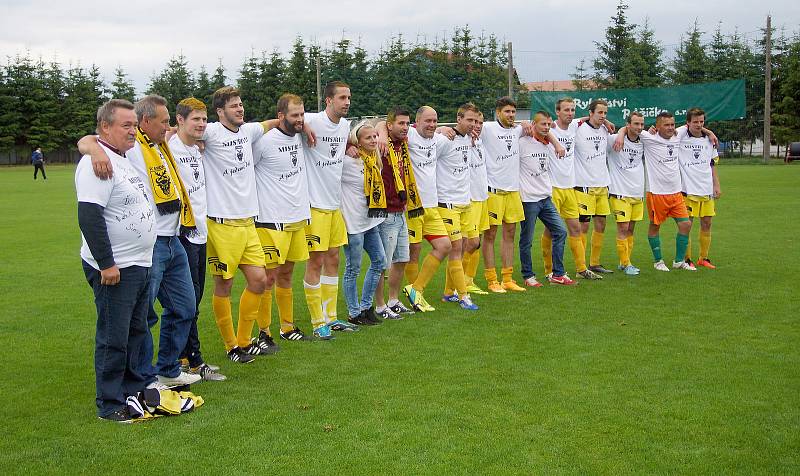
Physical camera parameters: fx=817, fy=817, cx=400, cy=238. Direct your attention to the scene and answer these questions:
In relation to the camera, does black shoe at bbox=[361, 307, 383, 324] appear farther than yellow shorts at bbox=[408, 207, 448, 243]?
No

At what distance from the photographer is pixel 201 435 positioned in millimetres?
5188

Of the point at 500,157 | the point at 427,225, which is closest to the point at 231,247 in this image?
the point at 427,225

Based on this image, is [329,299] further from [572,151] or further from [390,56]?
[390,56]

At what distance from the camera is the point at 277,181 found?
7574 millimetres

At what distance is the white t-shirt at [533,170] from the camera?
10.7 meters

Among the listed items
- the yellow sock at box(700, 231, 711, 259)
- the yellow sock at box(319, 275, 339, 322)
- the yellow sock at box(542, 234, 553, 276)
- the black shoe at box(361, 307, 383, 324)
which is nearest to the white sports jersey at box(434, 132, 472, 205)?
the black shoe at box(361, 307, 383, 324)

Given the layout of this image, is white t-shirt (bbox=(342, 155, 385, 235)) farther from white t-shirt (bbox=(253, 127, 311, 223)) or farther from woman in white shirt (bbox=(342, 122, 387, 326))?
white t-shirt (bbox=(253, 127, 311, 223))

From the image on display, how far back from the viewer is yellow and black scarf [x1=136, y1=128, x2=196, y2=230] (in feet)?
19.4

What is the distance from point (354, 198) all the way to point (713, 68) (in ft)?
113

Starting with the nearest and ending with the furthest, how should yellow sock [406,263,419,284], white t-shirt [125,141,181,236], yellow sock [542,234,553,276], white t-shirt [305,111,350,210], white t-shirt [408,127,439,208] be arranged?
white t-shirt [125,141,181,236]
white t-shirt [305,111,350,210]
white t-shirt [408,127,439,208]
yellow sock [406,263,419,284]
yellow sock [542,234,553,276]

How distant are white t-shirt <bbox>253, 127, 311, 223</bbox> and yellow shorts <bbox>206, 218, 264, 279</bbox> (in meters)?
0.52

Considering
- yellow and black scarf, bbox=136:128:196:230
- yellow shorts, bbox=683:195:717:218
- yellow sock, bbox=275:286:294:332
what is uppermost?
yellow and black scarf, bbox=136:128:196:230

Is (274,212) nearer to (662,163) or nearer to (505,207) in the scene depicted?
(505,207)

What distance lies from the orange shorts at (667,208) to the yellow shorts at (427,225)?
4.10 metres
